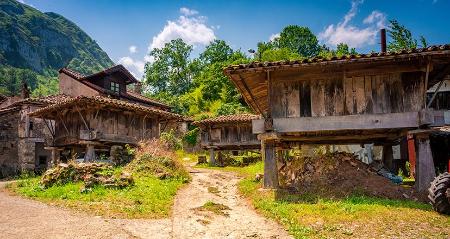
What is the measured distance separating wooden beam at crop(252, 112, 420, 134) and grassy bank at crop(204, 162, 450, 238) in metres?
2.39

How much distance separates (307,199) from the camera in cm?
1081

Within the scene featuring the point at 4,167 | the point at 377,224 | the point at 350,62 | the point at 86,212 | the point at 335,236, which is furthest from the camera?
the point at 4,167

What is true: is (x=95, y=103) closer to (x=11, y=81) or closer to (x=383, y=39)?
(x=383, y=39)

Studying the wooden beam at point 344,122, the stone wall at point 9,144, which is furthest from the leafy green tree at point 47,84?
the wooden beam at point 344,122

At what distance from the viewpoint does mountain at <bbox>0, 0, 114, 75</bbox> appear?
10206 centimetres

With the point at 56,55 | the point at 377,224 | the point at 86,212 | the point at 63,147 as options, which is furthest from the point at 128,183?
the point at 56,55

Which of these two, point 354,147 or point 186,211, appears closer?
point 186,211

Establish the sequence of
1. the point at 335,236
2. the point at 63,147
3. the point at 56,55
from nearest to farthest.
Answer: the point at 335,236 < the point at 63,147 < the point at 56,55

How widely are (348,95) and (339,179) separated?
2.89 metres

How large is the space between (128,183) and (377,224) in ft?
28.3

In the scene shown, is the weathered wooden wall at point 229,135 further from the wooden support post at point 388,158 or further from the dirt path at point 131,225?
the dirt path at point 131,225

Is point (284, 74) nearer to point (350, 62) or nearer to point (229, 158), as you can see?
point (350, 62)

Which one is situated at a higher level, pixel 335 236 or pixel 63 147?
pixel 63 147

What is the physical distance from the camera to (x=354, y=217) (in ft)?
28.3
